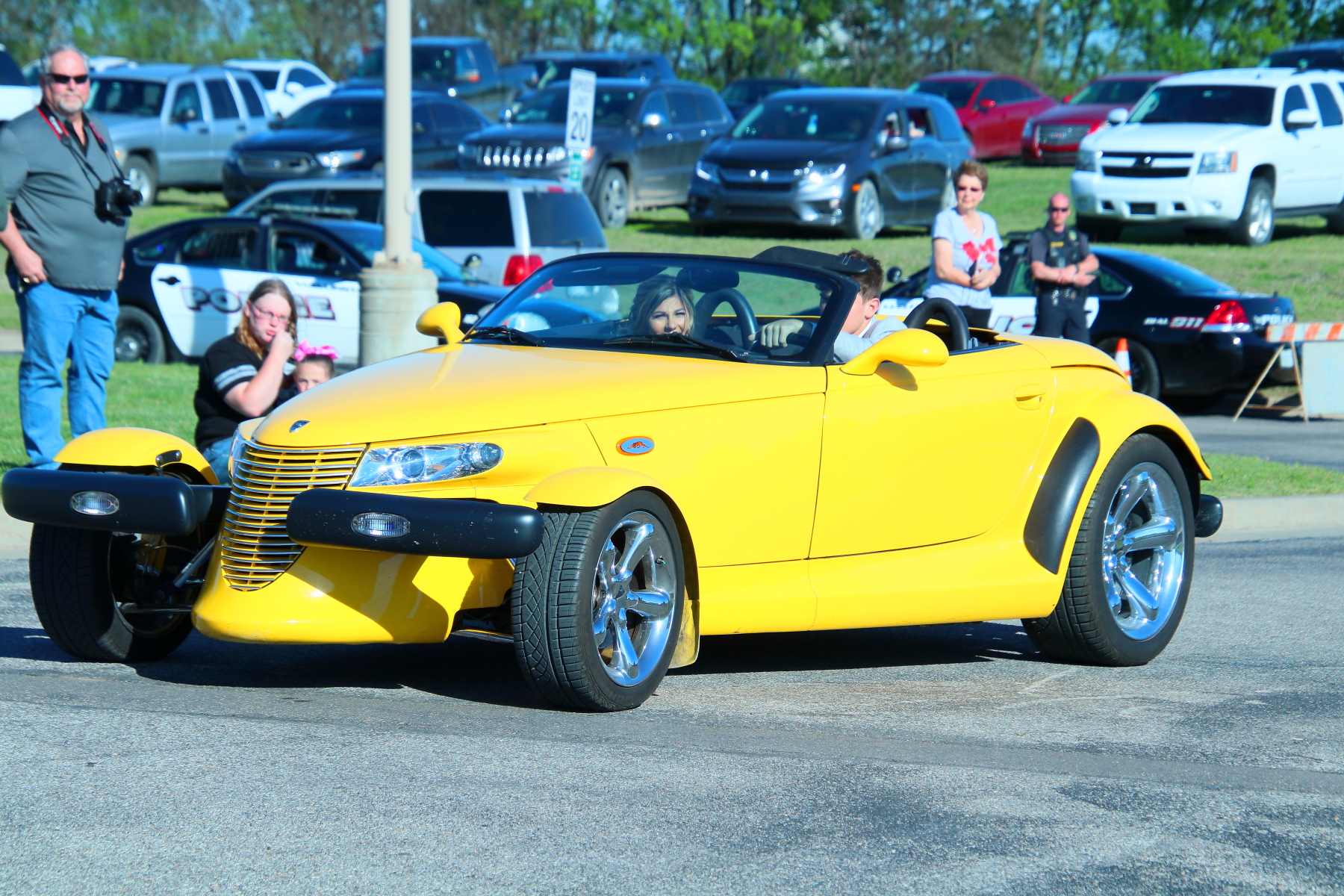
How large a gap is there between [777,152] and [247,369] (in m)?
15.2

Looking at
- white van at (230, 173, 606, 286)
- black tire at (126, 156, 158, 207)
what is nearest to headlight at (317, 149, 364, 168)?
black tire at (126, 156, 158, 207)

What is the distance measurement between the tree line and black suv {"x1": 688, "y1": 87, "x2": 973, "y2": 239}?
28046mm

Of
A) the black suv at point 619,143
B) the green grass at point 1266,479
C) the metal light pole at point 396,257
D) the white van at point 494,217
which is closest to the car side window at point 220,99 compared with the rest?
the black suv at point 619,143

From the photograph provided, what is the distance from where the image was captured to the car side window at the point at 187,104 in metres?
28.0

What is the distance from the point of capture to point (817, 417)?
227 inches

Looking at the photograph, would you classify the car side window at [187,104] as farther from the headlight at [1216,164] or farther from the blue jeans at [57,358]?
the blue jeans at [57,358]

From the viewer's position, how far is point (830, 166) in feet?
72.2

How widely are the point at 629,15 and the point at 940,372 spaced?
4865 centimetres

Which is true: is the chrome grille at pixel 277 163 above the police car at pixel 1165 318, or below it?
below

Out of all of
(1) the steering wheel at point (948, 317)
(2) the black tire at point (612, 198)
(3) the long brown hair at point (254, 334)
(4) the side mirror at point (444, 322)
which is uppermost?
(1) the steering wheel at point (948, 317)

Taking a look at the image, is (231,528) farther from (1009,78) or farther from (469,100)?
(1009,78)

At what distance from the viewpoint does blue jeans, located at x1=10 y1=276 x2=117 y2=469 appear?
28.4 feet

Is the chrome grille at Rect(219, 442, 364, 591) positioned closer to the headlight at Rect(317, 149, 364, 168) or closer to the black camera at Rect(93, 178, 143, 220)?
the black camera at Rect(93, 178, 143, 220)

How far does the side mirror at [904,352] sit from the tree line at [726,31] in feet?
152
